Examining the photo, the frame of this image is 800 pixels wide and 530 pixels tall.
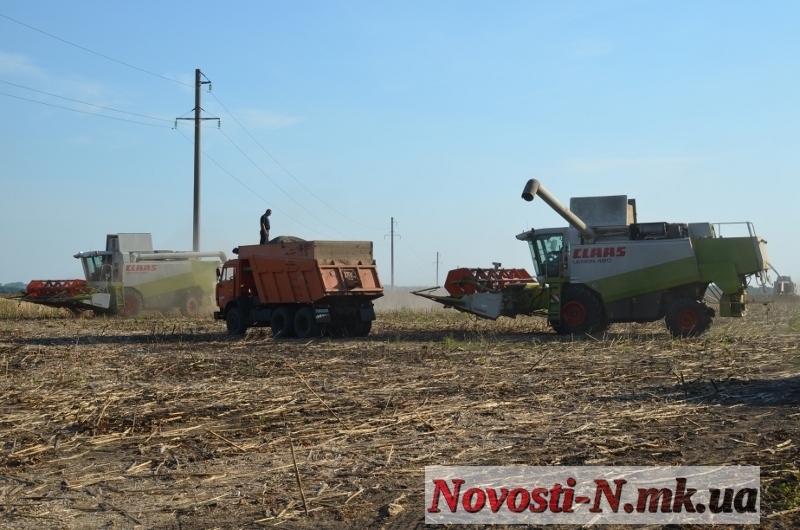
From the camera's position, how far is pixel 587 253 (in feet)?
70.5

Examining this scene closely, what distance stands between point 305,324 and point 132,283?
15.4 m

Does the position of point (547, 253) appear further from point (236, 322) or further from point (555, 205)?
point (236, 322)

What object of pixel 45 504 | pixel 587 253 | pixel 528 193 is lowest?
pixel 45 504

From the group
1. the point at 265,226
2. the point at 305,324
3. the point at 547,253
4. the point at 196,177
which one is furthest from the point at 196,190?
the point at 547,253

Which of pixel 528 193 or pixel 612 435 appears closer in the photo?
pixel 612 435

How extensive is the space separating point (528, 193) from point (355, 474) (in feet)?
48.8

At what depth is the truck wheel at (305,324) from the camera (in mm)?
21891

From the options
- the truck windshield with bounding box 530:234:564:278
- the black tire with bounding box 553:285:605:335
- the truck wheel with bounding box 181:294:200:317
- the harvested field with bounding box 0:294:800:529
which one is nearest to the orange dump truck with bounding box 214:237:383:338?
the truck windshield with bounding box 530:234:564:278

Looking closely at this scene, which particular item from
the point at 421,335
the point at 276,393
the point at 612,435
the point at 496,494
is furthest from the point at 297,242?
the point at 496,494

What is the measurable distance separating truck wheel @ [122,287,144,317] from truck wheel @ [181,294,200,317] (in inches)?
69.4

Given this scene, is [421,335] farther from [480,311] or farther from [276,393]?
[276,393]

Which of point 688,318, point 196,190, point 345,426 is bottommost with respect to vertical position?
point 345,426

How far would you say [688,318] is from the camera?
20.0 m

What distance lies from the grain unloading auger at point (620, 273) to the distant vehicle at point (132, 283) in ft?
54.5
